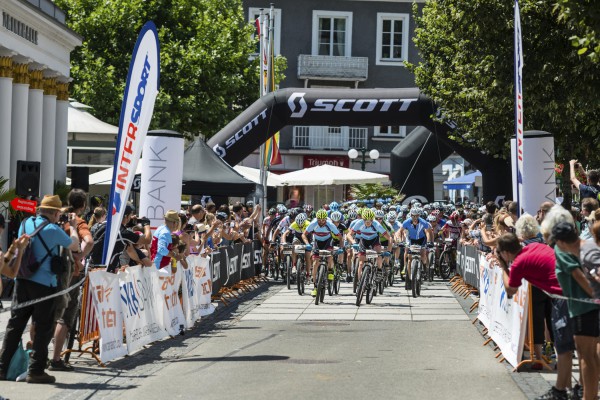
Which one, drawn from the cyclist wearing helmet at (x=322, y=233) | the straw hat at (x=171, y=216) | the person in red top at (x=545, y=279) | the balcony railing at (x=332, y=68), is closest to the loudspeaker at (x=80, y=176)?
the cyclist wearing helmet at (x=322, y=233)

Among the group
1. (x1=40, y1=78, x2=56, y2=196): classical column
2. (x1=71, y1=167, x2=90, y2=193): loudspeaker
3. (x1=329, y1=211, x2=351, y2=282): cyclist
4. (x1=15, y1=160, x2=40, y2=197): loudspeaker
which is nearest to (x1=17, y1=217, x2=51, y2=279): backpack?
(x1=15, y1=160, x2=40, y2=197): loudspeaker

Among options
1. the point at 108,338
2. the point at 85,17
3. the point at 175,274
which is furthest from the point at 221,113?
the point at 108,338

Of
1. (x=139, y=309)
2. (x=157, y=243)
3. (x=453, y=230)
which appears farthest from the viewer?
(x=453, y=230)

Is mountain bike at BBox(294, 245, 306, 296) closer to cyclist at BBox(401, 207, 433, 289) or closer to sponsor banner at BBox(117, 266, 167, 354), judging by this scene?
cyclist at BBox(401, 207, 433, 289)

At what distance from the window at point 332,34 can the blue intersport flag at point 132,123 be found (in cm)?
4778

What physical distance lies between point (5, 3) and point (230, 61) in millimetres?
21067

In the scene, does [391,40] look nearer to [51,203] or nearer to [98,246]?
[98,246]

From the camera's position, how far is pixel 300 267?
24031 millimetres

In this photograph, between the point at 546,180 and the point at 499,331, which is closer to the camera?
the point at 499,331

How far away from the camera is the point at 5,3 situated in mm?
27094

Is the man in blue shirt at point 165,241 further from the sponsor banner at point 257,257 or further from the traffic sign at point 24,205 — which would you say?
the sponsor banner at point 257,257

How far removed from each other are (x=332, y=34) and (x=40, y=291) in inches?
2059

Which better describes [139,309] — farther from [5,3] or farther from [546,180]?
[5,3]

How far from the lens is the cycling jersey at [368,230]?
907 inches
